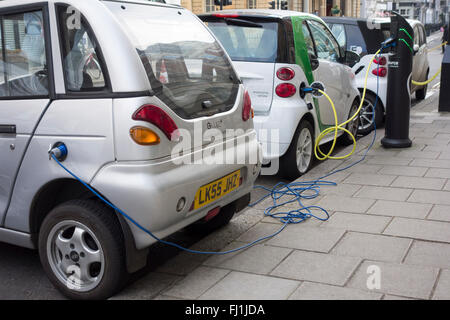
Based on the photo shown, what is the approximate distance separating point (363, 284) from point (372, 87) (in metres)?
6.03

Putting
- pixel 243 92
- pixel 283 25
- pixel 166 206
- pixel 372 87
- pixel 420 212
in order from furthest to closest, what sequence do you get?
pixel 372 87, pixel 283 25, pixel 420 212, pixel 243 92, pixel 166 206

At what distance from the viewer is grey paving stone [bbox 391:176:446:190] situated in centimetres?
540

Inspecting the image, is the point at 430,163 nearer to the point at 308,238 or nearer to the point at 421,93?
the point at 308,238

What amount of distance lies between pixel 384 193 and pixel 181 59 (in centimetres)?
261

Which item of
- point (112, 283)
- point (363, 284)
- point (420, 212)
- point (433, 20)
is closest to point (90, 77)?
point (112, 283)

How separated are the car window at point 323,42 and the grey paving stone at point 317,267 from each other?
130 inches

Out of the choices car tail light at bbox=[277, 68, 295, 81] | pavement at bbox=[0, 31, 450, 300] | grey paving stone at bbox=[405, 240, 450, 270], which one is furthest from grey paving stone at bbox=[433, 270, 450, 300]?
car tail light at bbox=[277, 68, 295, 81]

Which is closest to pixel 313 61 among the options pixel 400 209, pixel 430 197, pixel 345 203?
pixel 345 203

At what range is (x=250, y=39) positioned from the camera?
5883 mm

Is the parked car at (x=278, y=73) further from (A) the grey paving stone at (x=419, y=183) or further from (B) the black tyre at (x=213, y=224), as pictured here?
(B) the black tyre at (x=213, y=224)

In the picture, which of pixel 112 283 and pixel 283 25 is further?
pixel 283 25

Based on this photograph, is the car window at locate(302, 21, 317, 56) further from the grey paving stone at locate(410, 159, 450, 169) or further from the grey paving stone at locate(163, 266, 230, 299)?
the grey paving stone at locate(163, 266, 230, 299)
